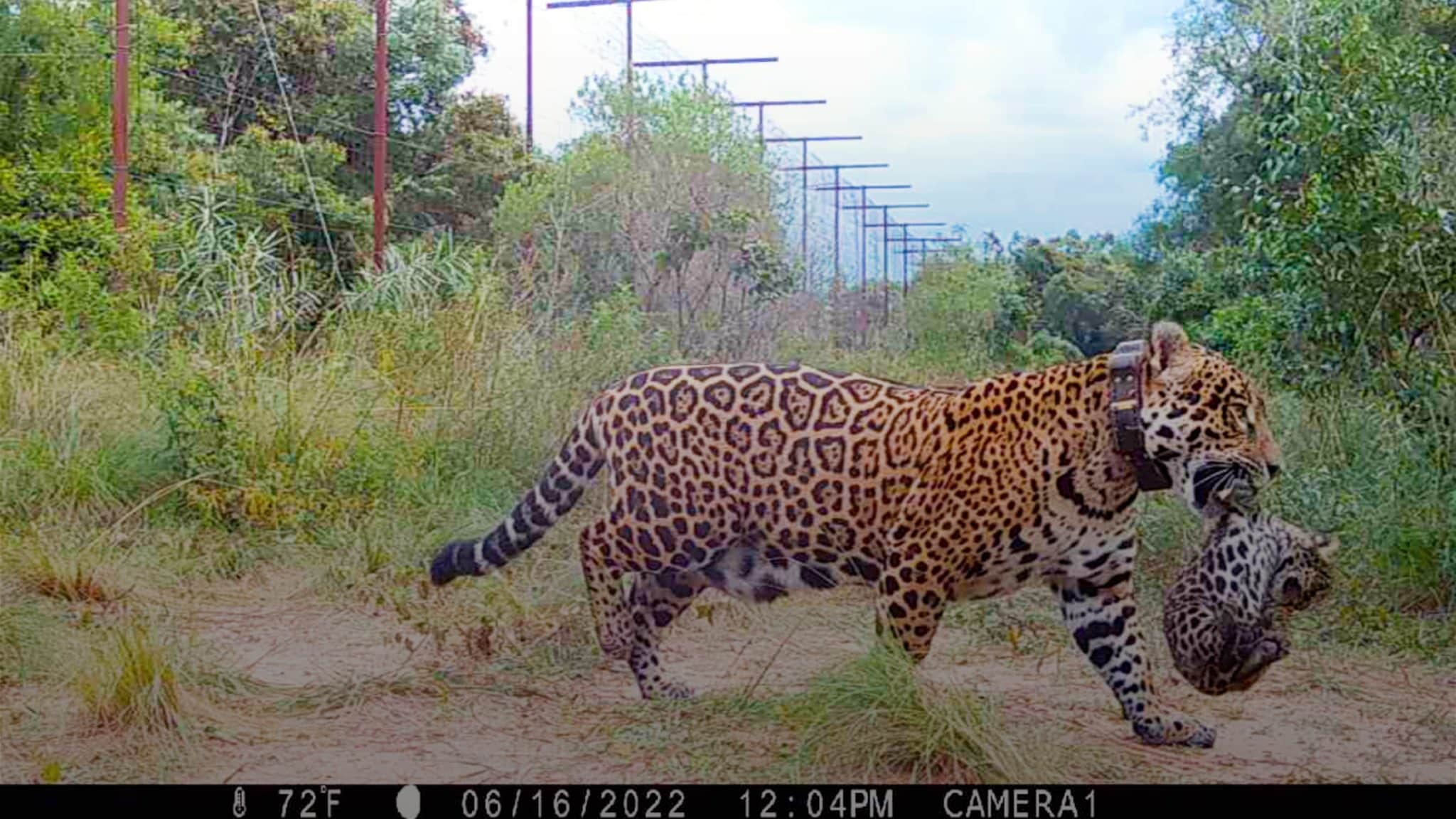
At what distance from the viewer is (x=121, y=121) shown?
6.87 m

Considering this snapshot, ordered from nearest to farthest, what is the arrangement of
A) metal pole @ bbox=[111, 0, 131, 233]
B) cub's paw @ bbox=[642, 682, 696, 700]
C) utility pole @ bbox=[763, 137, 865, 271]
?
cub's paw @ bbox=[642, 682, 696, 700] → utility pole @ bbox=[763, 137, 865, 271] → metal pole @ bbox=[111, 0, 131, 233]

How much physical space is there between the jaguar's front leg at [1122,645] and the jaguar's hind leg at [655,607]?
109 cm

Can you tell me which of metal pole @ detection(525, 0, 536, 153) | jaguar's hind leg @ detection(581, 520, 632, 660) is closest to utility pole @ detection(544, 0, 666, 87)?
metal pole @ detection(525, 0, 536, 153)

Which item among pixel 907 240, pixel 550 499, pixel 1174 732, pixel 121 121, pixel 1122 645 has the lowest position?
pixel 1174 732

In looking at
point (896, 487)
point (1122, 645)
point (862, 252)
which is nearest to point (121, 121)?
point (862, 252)

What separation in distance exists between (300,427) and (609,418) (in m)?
1.66

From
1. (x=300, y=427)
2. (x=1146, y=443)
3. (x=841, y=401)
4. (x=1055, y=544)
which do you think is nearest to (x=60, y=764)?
(x=300, y=427)

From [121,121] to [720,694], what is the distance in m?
3.96

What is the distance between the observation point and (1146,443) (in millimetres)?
4316

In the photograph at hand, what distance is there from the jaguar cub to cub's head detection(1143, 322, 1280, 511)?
17cm

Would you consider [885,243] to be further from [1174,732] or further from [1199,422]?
[1174,732]

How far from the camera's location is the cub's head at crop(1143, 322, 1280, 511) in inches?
170

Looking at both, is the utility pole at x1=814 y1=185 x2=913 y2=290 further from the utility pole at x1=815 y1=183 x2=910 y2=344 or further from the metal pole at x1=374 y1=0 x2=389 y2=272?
the metal pole at x1=374 y1=0 x2=389 y2=272
